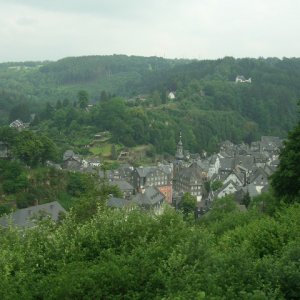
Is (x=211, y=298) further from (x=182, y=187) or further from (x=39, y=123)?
(x=39, y=123)

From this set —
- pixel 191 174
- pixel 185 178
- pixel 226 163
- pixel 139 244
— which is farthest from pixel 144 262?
pixel 226 163

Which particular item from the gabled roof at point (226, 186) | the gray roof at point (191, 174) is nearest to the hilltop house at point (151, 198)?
the gabled roof at point (226, 186)

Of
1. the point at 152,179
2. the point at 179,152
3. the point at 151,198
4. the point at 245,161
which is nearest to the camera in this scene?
the point at 151,198

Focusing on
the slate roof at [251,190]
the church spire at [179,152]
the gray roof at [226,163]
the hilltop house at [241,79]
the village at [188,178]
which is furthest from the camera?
the hilltop house at [241,79]

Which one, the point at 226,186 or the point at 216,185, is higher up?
the point at 226,186

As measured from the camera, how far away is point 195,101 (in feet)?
316

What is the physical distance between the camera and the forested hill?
7462 cm

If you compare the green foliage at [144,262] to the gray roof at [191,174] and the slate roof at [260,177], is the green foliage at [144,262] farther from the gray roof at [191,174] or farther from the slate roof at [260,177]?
the gray roof at [191,174]

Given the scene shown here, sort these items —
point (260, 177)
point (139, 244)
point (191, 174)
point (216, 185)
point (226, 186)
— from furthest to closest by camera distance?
point (191, 174) < point (216, 185) < point (226, 186) < point (260, 177) < point (139, 244)

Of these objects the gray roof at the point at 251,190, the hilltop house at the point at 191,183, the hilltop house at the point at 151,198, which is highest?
the gray roof at the point at 251,190

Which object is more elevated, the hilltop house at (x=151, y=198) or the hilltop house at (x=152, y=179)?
the hilltop house at (x=151, y=198)

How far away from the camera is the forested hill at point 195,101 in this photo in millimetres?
74625

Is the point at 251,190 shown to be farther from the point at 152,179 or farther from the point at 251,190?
the point at 152,179

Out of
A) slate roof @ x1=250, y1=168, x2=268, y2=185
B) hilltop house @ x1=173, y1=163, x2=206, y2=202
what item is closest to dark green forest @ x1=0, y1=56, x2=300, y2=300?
hilltop house @ x1=173, y1=163, x2=206, y2=202
